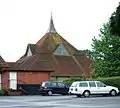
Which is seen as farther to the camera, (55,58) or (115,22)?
(55,58)

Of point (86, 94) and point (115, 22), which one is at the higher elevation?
point (115, 22)

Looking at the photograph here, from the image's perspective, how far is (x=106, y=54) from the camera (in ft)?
213

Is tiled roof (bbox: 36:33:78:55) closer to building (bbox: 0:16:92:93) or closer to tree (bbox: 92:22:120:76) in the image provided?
building (bbox: 0:16:92:93)

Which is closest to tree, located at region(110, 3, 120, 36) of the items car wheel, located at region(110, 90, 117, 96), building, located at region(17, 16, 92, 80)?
car wheel, located at region(110, 90, 117, 96)

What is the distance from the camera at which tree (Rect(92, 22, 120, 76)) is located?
63.7 metres

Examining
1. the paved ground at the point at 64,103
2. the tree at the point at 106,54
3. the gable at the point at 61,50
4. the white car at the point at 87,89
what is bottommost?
the paved ground at the point at 64,103

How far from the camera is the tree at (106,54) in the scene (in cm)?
6366

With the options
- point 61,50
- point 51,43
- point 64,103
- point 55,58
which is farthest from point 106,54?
point 64,103

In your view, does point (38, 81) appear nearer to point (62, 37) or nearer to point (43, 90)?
point (43, 90)

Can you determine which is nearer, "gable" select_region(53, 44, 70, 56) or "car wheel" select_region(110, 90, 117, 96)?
"car wheel" select_region(110, 90, 117, 96)

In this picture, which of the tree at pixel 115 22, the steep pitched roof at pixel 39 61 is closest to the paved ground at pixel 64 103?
the tree at pixel 115 22

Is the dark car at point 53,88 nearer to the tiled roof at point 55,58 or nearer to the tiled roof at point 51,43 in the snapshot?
the tiled roof at point 55,58

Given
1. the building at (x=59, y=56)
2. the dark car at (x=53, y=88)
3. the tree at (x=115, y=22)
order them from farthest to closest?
the building at (x=59, y=56) < the dark car at (x=53, y=88) < the tree at (x=115, y=22)

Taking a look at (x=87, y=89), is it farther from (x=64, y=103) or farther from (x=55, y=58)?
(x=55, y=58)
